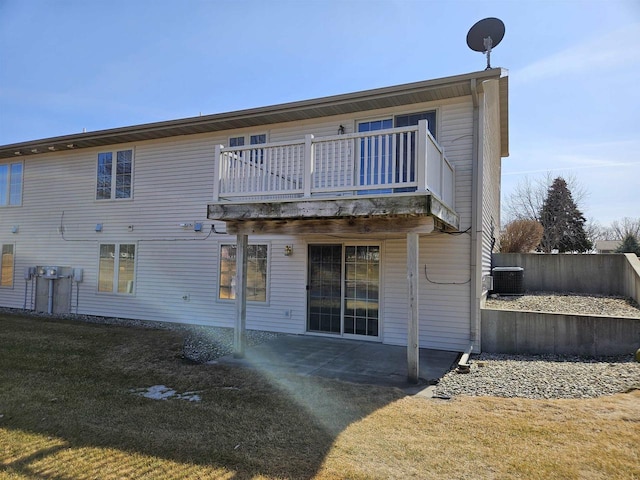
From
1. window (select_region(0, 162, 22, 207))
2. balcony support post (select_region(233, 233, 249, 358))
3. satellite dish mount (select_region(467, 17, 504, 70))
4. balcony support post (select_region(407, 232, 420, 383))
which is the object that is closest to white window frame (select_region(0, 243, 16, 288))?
window (select_region(0, 162, 22, 207))

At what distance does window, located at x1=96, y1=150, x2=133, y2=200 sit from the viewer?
11.2 metres

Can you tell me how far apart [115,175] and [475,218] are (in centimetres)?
972

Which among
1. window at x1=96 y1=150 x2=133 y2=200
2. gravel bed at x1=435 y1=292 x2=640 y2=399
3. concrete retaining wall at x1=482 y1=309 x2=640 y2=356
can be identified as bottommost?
gravel bed at x1=435 y1=292 x2=640 y2=399

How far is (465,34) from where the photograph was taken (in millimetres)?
8906

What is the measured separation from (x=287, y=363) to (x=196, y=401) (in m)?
2.07

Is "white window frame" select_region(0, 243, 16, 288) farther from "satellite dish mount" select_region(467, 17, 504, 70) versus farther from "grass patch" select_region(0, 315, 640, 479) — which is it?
"satellite dish mount" select_region(467, 17, 504, 70)

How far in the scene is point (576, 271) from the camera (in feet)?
36.7

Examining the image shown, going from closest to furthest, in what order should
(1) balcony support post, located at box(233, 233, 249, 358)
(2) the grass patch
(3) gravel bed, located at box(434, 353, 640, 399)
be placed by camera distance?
(2) the grass patch, (3) gravel bed, located at box(434, 353, 640, 399), (1) balcony support post, located at box(233, 233, 249, 358)

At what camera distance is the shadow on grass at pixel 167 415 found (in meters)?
3.25

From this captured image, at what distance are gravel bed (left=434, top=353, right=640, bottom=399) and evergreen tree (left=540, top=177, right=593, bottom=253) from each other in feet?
76.7

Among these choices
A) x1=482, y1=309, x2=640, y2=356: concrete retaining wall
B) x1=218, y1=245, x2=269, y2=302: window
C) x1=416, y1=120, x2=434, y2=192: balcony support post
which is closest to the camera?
x1=416, y1=120, x2=434, y2=192: balcony support post

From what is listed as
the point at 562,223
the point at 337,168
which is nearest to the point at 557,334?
the point at 337,168

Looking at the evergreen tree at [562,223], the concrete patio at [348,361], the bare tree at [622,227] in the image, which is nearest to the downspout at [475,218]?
the concrete patio at [348,361]

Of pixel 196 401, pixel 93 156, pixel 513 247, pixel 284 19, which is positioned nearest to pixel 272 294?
pixel 196 401
